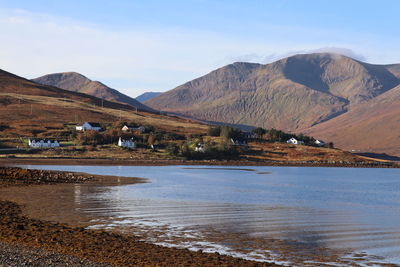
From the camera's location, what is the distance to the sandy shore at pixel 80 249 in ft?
75.0

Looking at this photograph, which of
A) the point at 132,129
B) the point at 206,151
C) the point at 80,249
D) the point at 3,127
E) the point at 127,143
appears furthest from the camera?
the point at 132,129

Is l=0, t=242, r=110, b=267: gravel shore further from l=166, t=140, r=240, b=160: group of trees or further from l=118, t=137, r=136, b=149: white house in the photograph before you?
l=118, t=137, r=136, b=149: white house

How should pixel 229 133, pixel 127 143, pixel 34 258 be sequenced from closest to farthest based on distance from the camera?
pixel 34 258
pixel 127 143
pixel 229 133

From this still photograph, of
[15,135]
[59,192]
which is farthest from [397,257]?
[15,135]

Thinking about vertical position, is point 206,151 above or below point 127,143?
below

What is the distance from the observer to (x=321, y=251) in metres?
27.7

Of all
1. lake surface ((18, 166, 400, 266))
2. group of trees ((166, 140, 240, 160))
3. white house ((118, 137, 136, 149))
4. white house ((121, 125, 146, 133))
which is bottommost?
lake surface ((18, 166, 400, 266))

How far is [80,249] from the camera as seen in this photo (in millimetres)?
25141

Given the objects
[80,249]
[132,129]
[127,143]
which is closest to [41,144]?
[127,143]

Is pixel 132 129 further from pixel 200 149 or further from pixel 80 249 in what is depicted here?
pixel 80 249

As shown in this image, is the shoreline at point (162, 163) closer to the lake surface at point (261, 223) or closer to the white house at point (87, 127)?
the white house at point (87, 127)

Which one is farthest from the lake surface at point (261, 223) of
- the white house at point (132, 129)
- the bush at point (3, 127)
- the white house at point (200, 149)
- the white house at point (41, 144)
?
the bush at point (3, 127)

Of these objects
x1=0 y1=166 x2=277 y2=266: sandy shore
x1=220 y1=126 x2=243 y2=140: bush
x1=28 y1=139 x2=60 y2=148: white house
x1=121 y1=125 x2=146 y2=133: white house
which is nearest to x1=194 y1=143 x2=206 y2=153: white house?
x1=220 y1=126 x2=243 y2=140: bush

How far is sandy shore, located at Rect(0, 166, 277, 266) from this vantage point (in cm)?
2287
